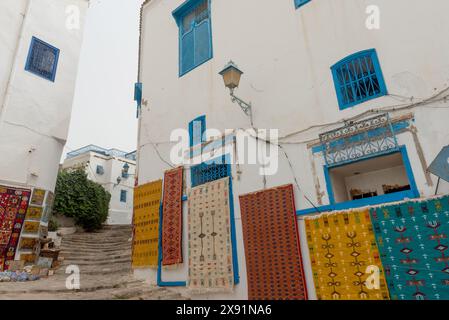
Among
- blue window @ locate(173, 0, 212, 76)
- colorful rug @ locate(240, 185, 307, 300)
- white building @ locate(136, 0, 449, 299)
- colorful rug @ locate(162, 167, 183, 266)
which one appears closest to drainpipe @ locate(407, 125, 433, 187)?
white building @ locate(136, 0, 449, 299)

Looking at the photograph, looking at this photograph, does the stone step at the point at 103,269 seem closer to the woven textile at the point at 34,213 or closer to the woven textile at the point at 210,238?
the woven textile at the point at 34,213

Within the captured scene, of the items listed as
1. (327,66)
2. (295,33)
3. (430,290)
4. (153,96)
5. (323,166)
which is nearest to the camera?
(430,290)

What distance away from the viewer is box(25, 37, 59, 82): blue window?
9320mm

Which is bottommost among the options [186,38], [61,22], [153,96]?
[153,96]

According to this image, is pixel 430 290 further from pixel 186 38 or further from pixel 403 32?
pixel 186 38

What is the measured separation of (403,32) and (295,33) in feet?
6.83

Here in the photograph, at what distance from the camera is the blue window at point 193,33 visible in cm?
819

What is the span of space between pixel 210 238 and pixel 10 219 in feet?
17.9

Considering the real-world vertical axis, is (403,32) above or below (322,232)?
above

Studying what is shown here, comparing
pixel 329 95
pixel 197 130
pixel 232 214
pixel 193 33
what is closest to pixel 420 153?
pixel 329 95

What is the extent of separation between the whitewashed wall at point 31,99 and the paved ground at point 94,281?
8.88ft

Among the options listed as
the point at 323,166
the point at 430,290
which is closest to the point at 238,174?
the point at 323,166

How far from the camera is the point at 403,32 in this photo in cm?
490

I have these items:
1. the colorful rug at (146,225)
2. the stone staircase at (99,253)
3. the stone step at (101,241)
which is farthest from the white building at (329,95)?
the stone step at (101,241)
